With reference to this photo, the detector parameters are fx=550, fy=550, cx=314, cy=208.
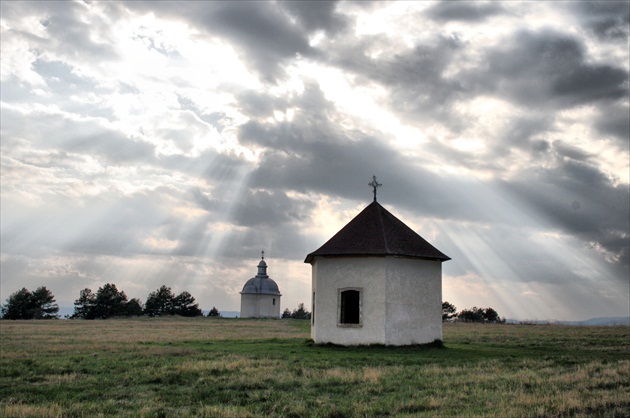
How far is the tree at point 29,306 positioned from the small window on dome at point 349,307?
7507cm

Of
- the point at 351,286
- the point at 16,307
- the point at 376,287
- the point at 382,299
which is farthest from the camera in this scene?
the point at 16,307

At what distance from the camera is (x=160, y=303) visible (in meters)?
99.9

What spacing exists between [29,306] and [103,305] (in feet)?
36.5

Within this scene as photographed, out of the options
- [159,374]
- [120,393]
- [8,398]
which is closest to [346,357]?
[159,374]

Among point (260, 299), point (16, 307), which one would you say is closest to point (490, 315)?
point (260, 299)

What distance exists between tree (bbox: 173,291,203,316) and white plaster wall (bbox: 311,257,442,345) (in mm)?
77903

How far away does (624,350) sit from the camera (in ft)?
84.9

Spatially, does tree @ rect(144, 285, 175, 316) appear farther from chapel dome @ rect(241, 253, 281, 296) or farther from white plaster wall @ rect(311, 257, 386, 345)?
white plaster wall @ rect(311, 257, 386, 345)

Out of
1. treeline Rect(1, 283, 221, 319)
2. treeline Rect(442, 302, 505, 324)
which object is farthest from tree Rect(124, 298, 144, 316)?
treeline Rect(442, 302, 505, 324)

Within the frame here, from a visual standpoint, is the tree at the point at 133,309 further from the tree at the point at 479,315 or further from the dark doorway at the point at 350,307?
the dark doorway at the point at 350,307

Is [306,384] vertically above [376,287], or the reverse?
[376,287]

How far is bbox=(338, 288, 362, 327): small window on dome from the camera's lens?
26.4 m

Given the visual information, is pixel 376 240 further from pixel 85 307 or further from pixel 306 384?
pixel 85 307

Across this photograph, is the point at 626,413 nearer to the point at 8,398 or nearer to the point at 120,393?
the point at 120,393
